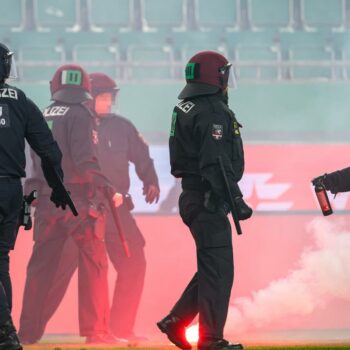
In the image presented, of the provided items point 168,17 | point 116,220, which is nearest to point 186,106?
point 116,220

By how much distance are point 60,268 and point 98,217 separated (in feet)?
1.44

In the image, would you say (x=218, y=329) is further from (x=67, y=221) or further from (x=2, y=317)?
(x=67, y=221)

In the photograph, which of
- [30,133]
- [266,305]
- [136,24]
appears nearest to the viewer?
[30,133]

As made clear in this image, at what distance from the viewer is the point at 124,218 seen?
329 inches

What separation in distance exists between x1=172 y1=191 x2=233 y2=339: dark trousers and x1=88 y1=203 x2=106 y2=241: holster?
2.60 m

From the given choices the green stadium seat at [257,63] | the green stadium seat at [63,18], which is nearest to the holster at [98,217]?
the green stadium seat at [257,63]

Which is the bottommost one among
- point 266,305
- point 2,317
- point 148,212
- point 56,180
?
point 266,305

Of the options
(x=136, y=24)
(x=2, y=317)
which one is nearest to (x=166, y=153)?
(x=136, y=24)

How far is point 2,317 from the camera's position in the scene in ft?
15.5

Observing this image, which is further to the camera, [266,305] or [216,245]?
[266,305]

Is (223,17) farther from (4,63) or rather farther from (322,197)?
(4,63)

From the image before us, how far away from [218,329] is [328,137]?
4.94 metres

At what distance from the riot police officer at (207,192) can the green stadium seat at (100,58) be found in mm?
4992

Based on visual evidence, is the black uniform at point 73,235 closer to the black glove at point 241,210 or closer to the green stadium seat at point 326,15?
the black glove at point 241,210
